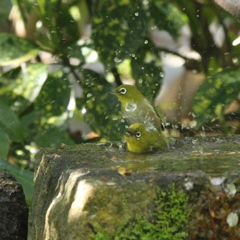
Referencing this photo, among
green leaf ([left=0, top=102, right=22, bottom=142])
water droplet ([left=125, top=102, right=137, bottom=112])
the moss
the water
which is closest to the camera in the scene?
the moss

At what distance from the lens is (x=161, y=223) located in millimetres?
2086

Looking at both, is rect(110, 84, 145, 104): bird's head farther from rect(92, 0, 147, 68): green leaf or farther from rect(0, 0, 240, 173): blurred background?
rect(92, 0, 147, 68): green leaf

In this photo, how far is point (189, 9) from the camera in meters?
5.38

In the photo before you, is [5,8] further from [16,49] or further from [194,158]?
[194,158]

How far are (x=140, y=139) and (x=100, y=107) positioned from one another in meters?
1.95

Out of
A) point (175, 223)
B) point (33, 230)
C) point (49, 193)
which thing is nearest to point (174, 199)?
point (175, 223)

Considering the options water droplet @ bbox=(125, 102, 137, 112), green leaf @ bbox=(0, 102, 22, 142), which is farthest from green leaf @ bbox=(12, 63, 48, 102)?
water droplet @ bbox=(125, 102, 137, 112)

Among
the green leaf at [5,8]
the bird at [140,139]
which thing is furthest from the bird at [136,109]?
the green leaf at [5,8]

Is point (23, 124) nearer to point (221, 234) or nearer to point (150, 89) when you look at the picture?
point (150, 89)

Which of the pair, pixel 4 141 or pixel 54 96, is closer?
pixel 4 141

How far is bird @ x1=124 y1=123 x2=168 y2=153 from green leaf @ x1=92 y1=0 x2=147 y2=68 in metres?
1.99

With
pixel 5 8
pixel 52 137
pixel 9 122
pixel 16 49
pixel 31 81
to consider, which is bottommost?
pixel 52 137

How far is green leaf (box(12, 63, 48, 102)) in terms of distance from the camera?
505 centimetres

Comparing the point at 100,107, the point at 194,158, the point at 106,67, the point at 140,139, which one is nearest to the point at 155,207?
the point at 194,158
